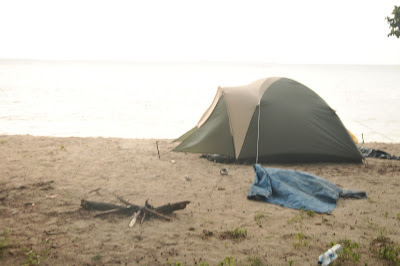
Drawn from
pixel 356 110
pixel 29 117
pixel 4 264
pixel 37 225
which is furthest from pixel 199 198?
pixel 356 110

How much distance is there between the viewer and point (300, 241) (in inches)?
168

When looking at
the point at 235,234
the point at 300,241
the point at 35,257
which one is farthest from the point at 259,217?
the point at 35,257

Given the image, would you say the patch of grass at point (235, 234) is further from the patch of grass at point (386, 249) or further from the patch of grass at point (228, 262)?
the patch of grass at point (386, 249)

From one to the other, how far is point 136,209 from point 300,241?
198cm

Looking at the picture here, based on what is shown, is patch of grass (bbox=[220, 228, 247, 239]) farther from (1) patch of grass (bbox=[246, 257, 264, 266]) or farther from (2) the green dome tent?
(2) the green dome tent

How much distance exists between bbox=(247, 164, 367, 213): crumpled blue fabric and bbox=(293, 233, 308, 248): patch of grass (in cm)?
106

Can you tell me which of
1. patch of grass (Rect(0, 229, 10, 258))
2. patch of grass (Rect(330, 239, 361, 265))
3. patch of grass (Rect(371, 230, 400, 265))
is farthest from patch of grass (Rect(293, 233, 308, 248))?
patch of grass (Rect(0, 229, 10, 258))

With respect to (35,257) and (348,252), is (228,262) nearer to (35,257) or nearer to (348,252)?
(348,252)

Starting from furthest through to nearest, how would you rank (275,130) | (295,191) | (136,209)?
1. (275,130)
2. (295,191)
3. (136,209)

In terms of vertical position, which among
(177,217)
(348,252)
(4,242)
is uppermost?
(348,252)

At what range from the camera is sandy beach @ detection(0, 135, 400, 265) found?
3934 millimetres

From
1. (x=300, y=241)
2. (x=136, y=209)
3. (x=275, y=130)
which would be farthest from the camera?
(x=275, y=130)

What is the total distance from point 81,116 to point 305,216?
17414 millimetres

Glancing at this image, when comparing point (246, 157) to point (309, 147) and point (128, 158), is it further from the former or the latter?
point (128, 158)
